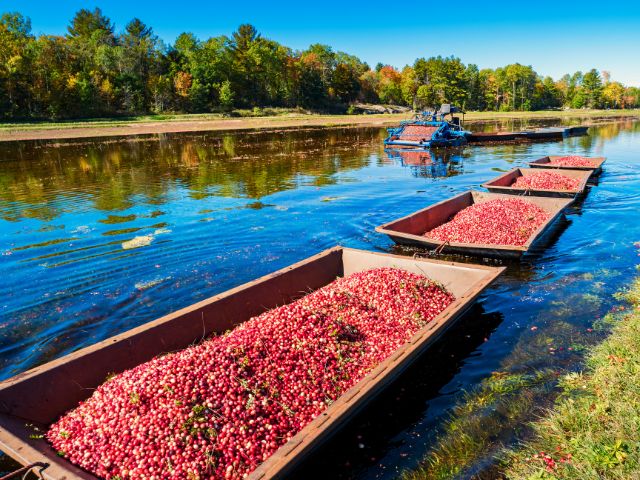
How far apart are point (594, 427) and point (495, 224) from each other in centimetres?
742

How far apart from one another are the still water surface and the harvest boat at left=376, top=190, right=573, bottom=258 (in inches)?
27.7

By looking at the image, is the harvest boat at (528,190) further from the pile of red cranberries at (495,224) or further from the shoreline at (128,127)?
the shoreline at (128,127)

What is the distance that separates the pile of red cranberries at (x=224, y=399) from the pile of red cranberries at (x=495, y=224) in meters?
4.97

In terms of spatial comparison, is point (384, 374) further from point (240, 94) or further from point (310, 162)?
point (240, 94)

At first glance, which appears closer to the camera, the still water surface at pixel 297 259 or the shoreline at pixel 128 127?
the still water surface at pixel 297 259

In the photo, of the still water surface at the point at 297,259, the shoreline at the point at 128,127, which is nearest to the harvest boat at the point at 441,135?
the still water surface at the point at 297,259

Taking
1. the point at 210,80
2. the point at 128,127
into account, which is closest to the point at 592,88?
the point at 210,80

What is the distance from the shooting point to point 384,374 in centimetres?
514

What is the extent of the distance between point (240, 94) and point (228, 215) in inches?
3660

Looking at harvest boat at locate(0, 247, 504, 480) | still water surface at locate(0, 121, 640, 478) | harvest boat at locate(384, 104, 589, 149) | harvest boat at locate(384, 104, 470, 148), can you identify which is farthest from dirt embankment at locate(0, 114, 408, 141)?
harvest boat at locate(0, 247, 504, 480)

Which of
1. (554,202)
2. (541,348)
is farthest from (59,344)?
(554,202)

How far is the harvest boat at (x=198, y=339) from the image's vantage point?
13.9 feet

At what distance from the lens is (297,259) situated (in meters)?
11.6

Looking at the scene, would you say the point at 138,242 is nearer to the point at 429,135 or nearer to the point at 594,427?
the point at 594,427
